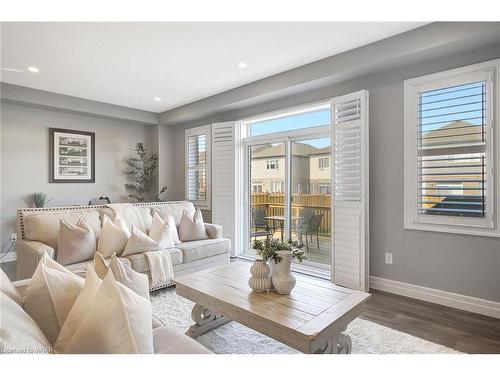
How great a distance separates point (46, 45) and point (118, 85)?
3.96 feet

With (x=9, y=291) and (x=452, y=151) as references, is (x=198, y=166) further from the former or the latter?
(x=9, y=291)

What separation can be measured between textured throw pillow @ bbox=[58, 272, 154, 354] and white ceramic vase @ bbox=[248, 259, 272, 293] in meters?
0.97

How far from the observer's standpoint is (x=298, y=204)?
13.6 feet

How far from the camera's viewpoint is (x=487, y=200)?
254 cm

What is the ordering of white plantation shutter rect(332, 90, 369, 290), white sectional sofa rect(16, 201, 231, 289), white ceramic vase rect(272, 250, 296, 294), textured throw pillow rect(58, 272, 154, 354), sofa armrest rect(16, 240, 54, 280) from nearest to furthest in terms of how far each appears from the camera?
1. textured throw pillow rect(58, 272, 154, 354)
2. white ceramic vase rect(272, 250, 296, 294)
3. sofa armrest rect(16, 240, 54, 280)
4. white sectional sofa rect(16, 201, 231, 289)
5. white plantation shutter rect(332, 90, 369, 290)

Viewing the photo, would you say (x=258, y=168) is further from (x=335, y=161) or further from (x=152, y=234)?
(x=152, y=234)

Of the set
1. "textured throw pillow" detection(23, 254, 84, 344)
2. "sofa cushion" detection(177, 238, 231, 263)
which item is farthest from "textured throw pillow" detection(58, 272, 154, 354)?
"sofa cushion" detection(177, 238, 231, 263)

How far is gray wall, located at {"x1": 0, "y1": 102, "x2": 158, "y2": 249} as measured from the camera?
4320mm

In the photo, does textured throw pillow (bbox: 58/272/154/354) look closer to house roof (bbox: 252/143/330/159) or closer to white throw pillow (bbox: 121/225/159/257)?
white throw pillow (bbox: 121/225/159/257)

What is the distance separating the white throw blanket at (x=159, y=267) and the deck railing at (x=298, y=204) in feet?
6.24

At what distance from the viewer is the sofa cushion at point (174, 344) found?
48.8 inches

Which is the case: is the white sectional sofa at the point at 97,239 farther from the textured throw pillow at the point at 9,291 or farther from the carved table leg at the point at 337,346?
the carved table leg at the point at 337,346

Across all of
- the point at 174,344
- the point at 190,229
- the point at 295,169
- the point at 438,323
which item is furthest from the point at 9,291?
the point at 295,169

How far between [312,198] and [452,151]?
1.72 metres
